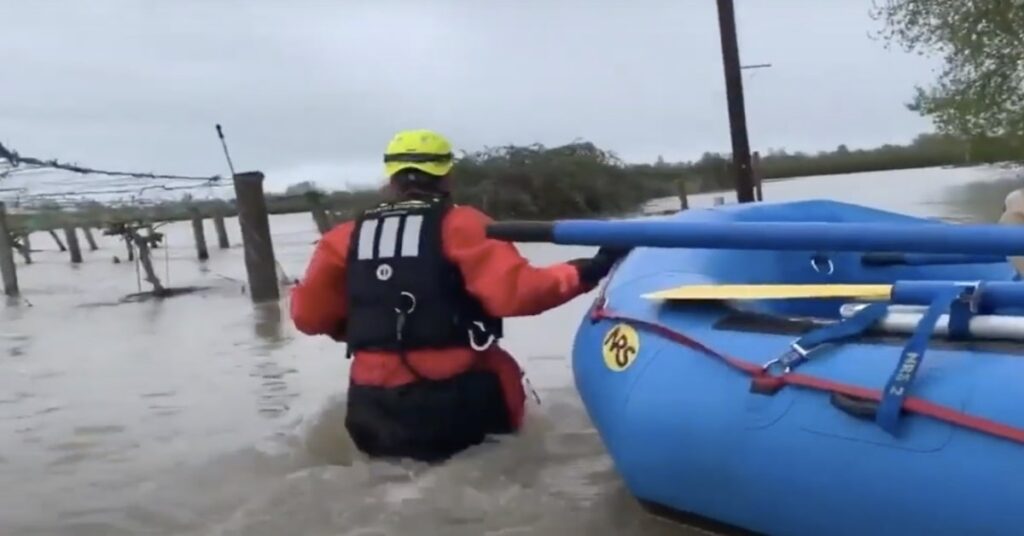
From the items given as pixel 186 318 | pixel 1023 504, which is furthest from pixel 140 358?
pixel 1023 504

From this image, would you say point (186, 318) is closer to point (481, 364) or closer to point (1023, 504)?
point (481, 364)

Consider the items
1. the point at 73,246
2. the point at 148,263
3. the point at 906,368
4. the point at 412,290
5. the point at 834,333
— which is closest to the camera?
the point at 906,368

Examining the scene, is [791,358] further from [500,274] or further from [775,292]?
[500,274]

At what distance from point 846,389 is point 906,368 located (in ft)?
0.52

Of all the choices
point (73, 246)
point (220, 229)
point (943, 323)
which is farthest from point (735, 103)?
point (220, 229)

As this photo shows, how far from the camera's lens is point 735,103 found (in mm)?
11094

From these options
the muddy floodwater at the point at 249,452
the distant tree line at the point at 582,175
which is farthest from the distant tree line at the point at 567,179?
the muddy floodwater at the point at 249,452

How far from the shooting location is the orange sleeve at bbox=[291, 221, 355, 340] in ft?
15.7

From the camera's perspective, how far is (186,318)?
11562 millimetres

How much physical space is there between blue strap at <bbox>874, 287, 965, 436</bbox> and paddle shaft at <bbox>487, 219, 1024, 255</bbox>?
0.15 meters

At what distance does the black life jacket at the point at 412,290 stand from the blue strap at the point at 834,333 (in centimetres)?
151

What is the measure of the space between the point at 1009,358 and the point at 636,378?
43.0 inches

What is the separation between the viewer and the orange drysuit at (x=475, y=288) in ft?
14.3

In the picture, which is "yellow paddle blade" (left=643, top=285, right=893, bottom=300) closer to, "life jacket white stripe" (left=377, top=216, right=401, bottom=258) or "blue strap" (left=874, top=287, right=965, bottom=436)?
"blue strap" (left=874, top=287, right=965, bottom=436)
